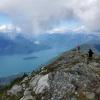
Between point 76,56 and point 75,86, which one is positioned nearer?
point 75,86

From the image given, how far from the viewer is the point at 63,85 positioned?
156 feet

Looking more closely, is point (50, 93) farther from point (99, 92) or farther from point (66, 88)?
point (99, 92)

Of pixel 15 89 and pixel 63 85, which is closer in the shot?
pixel 63 85

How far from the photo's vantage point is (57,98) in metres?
45.8

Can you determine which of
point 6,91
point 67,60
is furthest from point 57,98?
point 67,60

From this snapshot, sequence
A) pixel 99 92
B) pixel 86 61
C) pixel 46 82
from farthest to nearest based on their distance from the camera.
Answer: pixel 86 61 → pixel 46 82 → pixel 99 92

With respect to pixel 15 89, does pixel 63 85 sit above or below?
above

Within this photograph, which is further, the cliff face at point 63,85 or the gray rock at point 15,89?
the gray rock at point 15,89

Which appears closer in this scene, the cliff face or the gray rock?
the cliff face

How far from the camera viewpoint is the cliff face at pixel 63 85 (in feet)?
151

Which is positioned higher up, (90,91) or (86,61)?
(86,61)

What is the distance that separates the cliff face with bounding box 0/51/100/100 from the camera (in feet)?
151

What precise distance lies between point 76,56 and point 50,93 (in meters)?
18.2

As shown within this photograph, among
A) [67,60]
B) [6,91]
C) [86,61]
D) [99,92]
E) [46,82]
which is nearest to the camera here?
[99,92]
